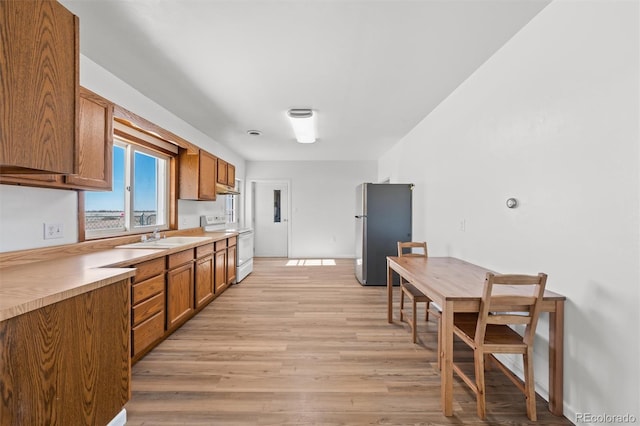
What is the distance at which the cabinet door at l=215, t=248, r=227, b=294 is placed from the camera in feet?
12.4

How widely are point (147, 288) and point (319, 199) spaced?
501cm

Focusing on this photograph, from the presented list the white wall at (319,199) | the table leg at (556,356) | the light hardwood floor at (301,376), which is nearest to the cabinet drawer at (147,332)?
the light hardwood floor at (301,376)

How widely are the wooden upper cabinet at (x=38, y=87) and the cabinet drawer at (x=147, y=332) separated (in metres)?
1.33

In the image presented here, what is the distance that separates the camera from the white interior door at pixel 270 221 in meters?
7.18

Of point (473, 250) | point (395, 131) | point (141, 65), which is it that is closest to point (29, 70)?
point (141, 65)

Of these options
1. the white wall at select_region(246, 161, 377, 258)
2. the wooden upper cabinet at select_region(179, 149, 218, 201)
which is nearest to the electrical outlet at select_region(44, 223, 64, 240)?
the wooden upper cabinet at select_region(179, 149, 218, 201)

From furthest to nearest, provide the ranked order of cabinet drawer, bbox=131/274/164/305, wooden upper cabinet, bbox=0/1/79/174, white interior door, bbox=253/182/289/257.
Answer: white interior door, bbox=253/182/289/257
cabinet drawer, bbox=131/274/164/305
wooden upper cabinet, bbox=0/1/79/174

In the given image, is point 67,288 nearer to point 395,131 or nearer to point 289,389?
point 289,389

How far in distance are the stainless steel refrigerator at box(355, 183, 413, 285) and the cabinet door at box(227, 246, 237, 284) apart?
2.04m

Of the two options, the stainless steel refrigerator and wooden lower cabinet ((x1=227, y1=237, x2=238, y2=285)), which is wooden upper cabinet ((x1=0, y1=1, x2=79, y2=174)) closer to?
wooden lower cabinet ((x1=227, y1=237, x2=238, y2=285))

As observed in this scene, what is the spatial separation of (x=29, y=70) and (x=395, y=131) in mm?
4103

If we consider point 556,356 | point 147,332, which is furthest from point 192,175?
point 556,356

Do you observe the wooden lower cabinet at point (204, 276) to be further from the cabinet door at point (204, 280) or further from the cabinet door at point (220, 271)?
the cabinet door at point (220, 271)

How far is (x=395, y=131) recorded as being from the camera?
4484 mm
